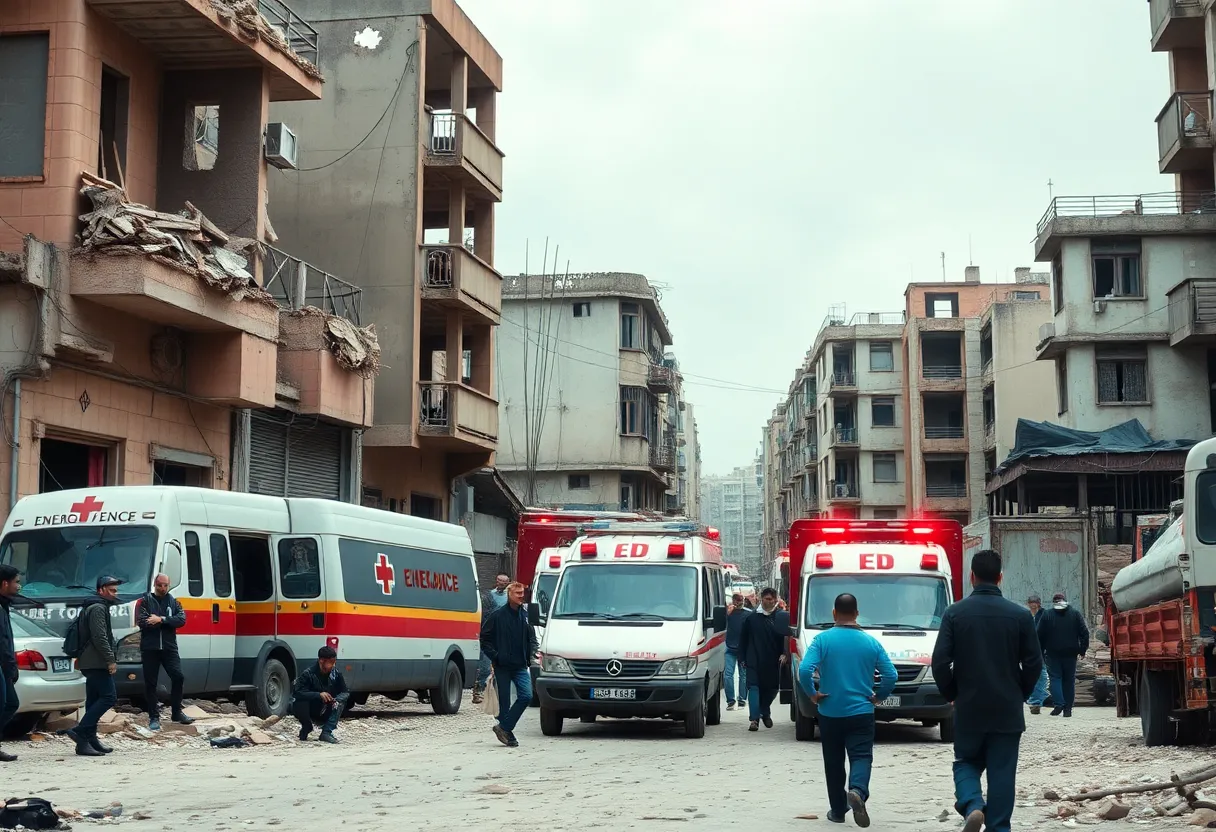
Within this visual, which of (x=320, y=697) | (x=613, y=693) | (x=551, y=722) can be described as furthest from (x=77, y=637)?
(x=613, y=693)

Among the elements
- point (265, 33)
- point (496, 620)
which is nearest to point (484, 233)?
point (265, 33)

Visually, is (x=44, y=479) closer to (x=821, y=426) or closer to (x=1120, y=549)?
(x=1120, y=549)

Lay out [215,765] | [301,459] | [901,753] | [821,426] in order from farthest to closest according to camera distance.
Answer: [821,426] < [301,459] < [901,753] < [215,765]

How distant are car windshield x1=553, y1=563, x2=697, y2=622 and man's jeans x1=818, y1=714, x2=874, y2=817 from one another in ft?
27.3

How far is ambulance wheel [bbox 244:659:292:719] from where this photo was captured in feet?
60.2

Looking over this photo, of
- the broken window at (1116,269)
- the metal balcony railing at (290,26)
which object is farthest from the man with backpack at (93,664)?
the broken window at (1116,269)

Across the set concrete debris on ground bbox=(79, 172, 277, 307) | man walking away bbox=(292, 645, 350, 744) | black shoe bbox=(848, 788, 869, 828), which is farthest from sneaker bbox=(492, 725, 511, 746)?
concrete debris on ground bbox=(79, 172, 277, 307)

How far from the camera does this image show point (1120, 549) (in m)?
37.0

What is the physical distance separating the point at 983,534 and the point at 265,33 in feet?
69.5

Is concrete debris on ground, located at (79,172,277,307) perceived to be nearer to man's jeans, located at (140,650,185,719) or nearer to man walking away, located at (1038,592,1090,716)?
man's jeans, located at (140,650,185,719)

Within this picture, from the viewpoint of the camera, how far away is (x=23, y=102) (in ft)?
67.3

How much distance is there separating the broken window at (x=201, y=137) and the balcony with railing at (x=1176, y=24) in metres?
25.3

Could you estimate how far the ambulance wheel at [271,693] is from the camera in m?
18.4

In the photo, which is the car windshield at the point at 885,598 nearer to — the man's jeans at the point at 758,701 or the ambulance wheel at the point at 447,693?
the man's jeans at the point at 758,701
